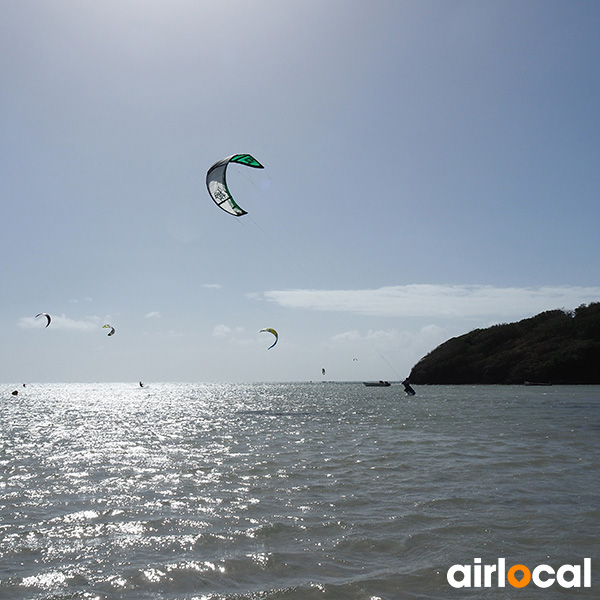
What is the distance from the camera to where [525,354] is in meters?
102

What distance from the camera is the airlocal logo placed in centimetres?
573

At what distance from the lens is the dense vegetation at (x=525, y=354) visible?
9134 cm

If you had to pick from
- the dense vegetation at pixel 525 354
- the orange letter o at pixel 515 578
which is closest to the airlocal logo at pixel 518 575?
the orange letter o at pixel 515 578

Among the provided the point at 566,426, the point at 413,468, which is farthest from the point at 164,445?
the point at 566,426

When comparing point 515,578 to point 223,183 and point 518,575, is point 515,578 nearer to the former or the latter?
point 518,575

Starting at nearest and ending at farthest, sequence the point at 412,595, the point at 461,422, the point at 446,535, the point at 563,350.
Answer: the point at 412,595
the point at 446,535
the point at 461,422
the point at 563,350

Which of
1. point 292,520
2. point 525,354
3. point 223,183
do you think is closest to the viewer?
point 292,520

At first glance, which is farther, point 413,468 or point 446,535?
point 413,468

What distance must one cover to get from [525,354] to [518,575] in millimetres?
105424

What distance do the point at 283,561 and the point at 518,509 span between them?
4.58m

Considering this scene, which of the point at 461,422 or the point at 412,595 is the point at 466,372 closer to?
the point at 461,422

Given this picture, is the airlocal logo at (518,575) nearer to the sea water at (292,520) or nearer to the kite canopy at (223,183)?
the sea water at (292,520)

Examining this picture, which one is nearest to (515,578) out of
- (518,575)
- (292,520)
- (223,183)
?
(518,575)

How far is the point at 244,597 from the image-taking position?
17.8ft
